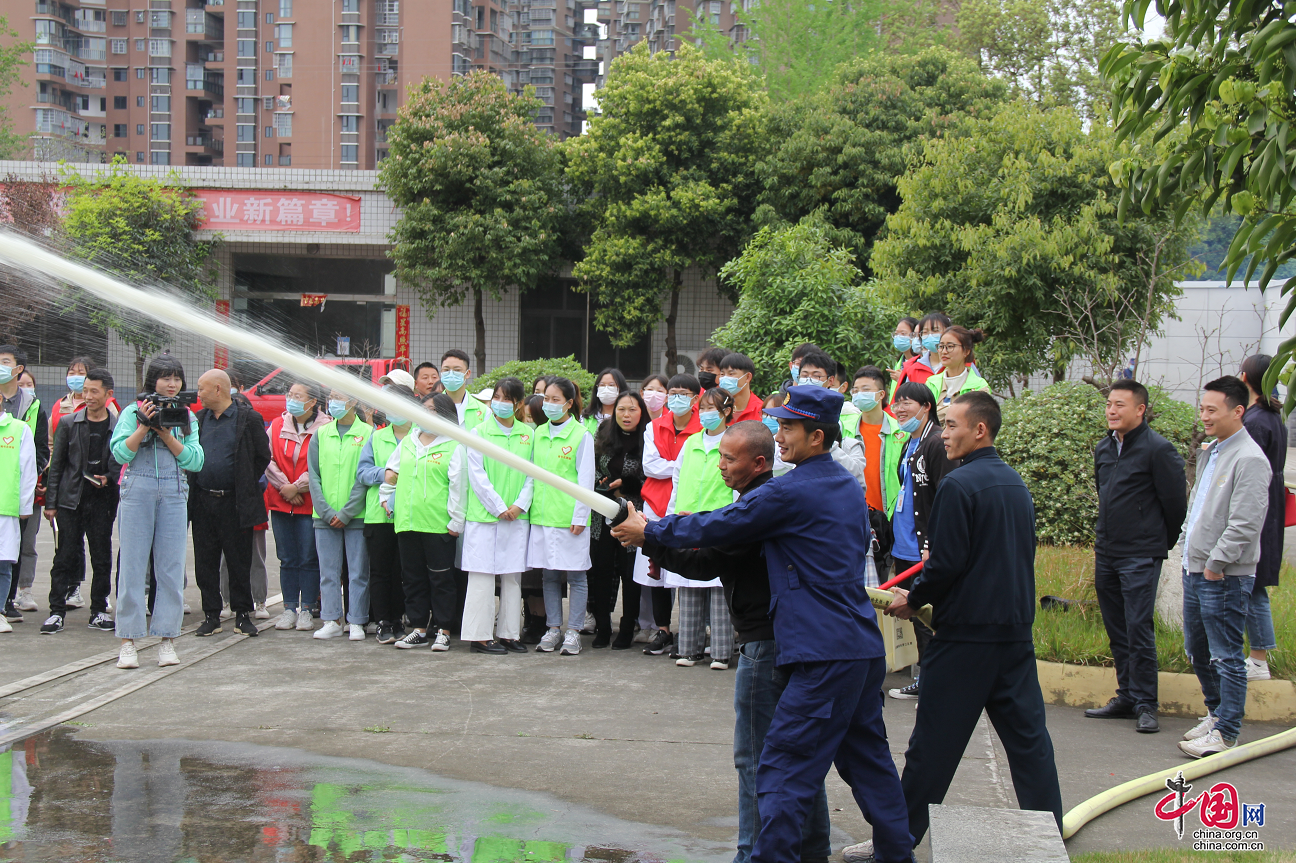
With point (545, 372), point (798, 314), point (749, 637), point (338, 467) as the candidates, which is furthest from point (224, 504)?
point (545, 372)

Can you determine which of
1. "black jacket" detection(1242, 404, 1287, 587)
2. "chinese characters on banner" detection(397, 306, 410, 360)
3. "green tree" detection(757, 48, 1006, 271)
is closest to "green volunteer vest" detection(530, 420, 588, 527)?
"black jacket" detection(1242, 404, 1287, 587)

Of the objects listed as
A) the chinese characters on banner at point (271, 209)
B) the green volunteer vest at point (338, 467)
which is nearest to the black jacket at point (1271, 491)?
the green volunteer vest at point (338, 467)

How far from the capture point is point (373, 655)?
7727mm

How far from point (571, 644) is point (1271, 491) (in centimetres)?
459

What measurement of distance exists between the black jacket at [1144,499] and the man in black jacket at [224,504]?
19.3 ft

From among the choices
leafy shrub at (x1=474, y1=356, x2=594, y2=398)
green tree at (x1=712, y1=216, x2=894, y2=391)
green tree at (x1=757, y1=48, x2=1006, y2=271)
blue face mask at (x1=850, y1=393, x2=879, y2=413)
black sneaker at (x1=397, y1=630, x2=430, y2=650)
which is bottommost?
black sneaker at (x1=397, y1=630, x2=430, y2=650)

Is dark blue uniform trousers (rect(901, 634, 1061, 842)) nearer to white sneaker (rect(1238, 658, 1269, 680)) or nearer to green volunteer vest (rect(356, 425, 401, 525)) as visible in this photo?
white sneaker (rect(1238, 658, 1269, 680))

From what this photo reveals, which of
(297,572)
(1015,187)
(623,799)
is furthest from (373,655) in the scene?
(1015,187)

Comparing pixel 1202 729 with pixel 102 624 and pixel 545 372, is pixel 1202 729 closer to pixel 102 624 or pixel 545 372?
pixel 102 624

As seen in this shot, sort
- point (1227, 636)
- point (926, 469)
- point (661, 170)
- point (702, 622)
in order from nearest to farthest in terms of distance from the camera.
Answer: point (1227, 636), point (926, 469), point (702, 622), point (661, 170)

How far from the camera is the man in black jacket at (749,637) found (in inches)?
164

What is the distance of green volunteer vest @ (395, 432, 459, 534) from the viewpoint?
7.91 meters

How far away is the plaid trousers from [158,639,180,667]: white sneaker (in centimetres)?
338

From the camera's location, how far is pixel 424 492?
7926 mm
